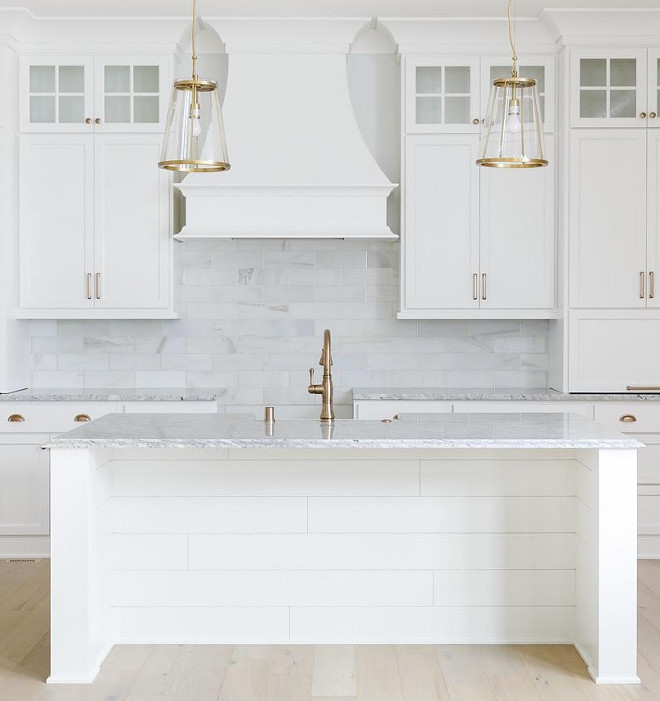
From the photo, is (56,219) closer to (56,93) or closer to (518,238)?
(56,93)

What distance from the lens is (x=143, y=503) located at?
3.28m

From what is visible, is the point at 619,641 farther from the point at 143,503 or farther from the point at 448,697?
the point at 143,503

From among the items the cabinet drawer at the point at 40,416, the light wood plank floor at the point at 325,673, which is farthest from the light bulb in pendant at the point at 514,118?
the cabinet drawer at the point at 40,416

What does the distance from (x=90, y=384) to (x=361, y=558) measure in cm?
247

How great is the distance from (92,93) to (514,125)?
9.54 feet

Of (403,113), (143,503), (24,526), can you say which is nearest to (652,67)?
(403,113)

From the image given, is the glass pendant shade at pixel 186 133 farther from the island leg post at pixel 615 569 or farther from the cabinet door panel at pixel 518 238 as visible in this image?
the cabinet door panel at pixel 518 238

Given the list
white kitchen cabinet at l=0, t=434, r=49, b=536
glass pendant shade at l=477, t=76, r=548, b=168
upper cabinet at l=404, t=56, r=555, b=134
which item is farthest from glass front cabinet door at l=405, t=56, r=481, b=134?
white kitchen cabinet at l=0, t=434, r=49, b=536

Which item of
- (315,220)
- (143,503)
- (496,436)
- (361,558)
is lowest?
(361,558)

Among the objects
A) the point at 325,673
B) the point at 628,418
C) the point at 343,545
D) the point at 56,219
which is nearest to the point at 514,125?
the point at 343,545

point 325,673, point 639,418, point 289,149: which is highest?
point 289,149

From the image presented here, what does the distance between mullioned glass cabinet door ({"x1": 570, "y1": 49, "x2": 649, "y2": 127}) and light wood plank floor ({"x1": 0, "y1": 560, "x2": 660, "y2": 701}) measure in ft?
8.56

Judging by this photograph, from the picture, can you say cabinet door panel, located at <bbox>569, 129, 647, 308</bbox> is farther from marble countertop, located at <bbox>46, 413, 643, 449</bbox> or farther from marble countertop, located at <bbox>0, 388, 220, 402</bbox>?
marble countertop, located at <bbox>0, 388, 220, 402</bbox>

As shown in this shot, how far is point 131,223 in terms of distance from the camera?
480 centimetres
